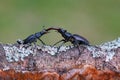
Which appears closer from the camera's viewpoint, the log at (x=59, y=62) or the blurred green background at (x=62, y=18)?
the log at (x=59, y=62)

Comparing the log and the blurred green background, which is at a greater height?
the blurred green background

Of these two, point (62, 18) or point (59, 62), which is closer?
point (59, 62)

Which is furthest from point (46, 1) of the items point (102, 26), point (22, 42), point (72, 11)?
point (22, 42)

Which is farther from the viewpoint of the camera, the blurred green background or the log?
the blurred green background

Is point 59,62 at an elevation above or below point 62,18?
below
